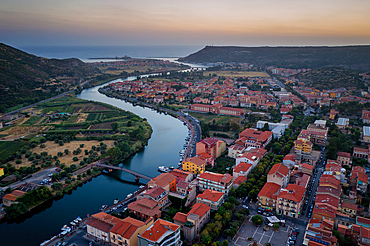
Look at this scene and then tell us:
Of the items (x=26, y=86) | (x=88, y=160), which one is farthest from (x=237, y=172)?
(x=26, y=86)

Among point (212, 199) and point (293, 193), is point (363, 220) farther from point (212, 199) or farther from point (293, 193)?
point (212, 199)

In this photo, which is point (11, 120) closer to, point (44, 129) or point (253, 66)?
point (44, 129)

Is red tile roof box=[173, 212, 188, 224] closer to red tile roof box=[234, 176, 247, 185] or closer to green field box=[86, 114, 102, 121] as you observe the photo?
red tile roof box=[234, 176, 247, 185]

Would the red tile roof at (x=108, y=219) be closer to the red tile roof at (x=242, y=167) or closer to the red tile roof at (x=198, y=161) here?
the red tile roof at (x=198, y=161)

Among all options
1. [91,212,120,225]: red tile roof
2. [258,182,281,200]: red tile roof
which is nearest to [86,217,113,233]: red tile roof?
[91,212,120,225]: red tile roof

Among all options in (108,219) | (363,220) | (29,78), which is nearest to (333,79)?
(363,220)

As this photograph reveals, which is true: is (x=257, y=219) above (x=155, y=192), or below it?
below
